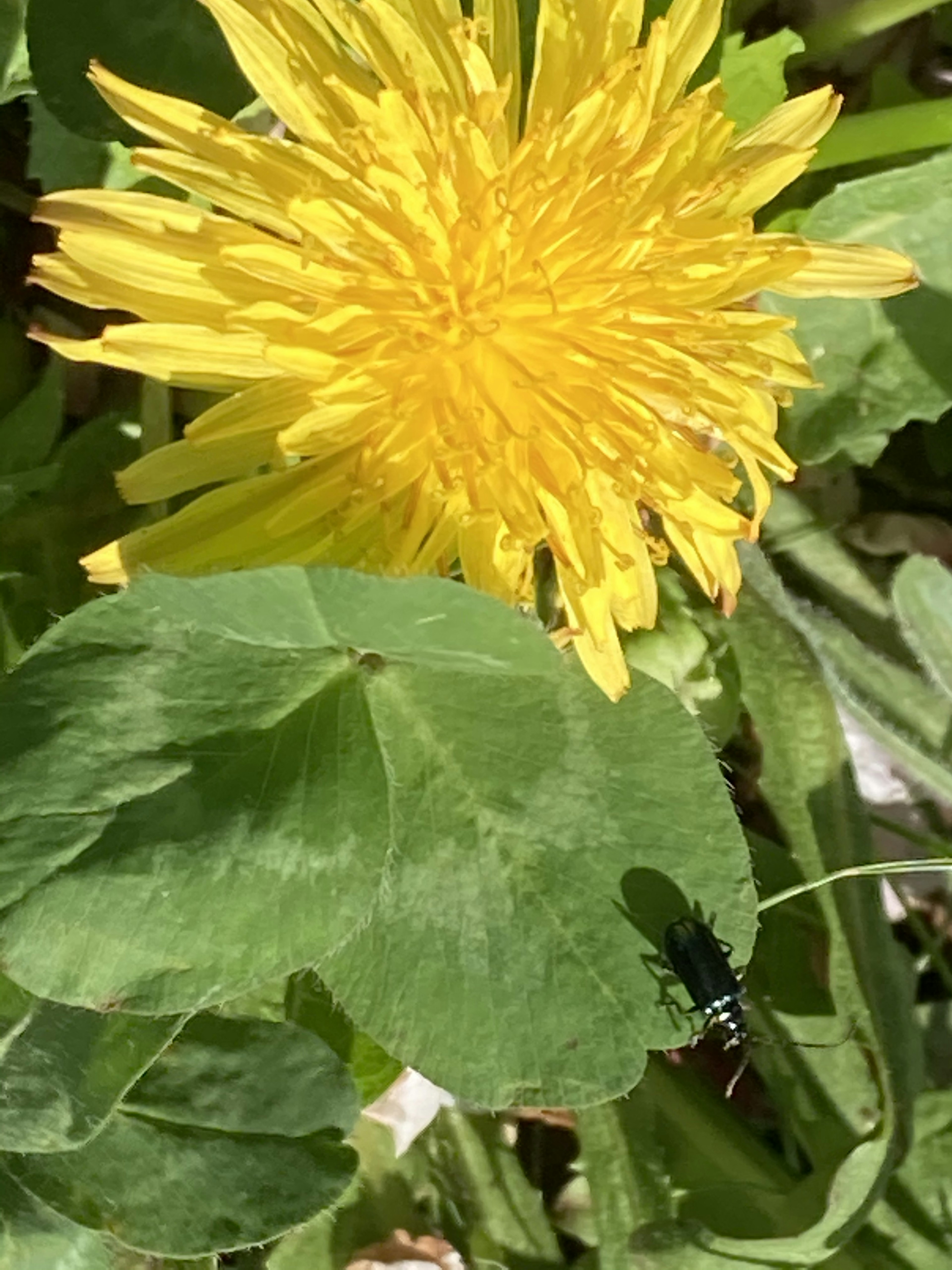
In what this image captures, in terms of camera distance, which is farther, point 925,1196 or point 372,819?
point 925,1196

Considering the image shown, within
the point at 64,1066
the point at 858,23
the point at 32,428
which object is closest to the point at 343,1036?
the point at 64,1066

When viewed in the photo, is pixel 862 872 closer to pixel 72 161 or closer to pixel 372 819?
pixel 372 819

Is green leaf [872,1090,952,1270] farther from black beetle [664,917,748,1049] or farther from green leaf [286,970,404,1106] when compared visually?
green leaf [286,970,404,1106]

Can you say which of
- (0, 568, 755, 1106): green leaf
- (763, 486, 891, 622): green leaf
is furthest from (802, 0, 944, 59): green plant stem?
(0, 568, 755, 1106): green leaf

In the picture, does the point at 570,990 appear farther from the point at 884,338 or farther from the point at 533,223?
the point at 884,338

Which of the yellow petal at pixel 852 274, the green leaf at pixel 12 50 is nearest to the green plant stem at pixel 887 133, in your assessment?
the yellow petal at pixel 852 274

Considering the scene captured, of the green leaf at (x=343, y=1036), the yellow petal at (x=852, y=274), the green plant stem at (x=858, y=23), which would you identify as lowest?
the green leaf at (x=343, y=1036)

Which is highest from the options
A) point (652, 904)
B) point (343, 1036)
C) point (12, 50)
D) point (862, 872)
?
point (12, 50)

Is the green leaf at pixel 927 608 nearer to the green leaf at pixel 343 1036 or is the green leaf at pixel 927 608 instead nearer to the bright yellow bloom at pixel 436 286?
the bright yellow bloom at pixel 436 286
